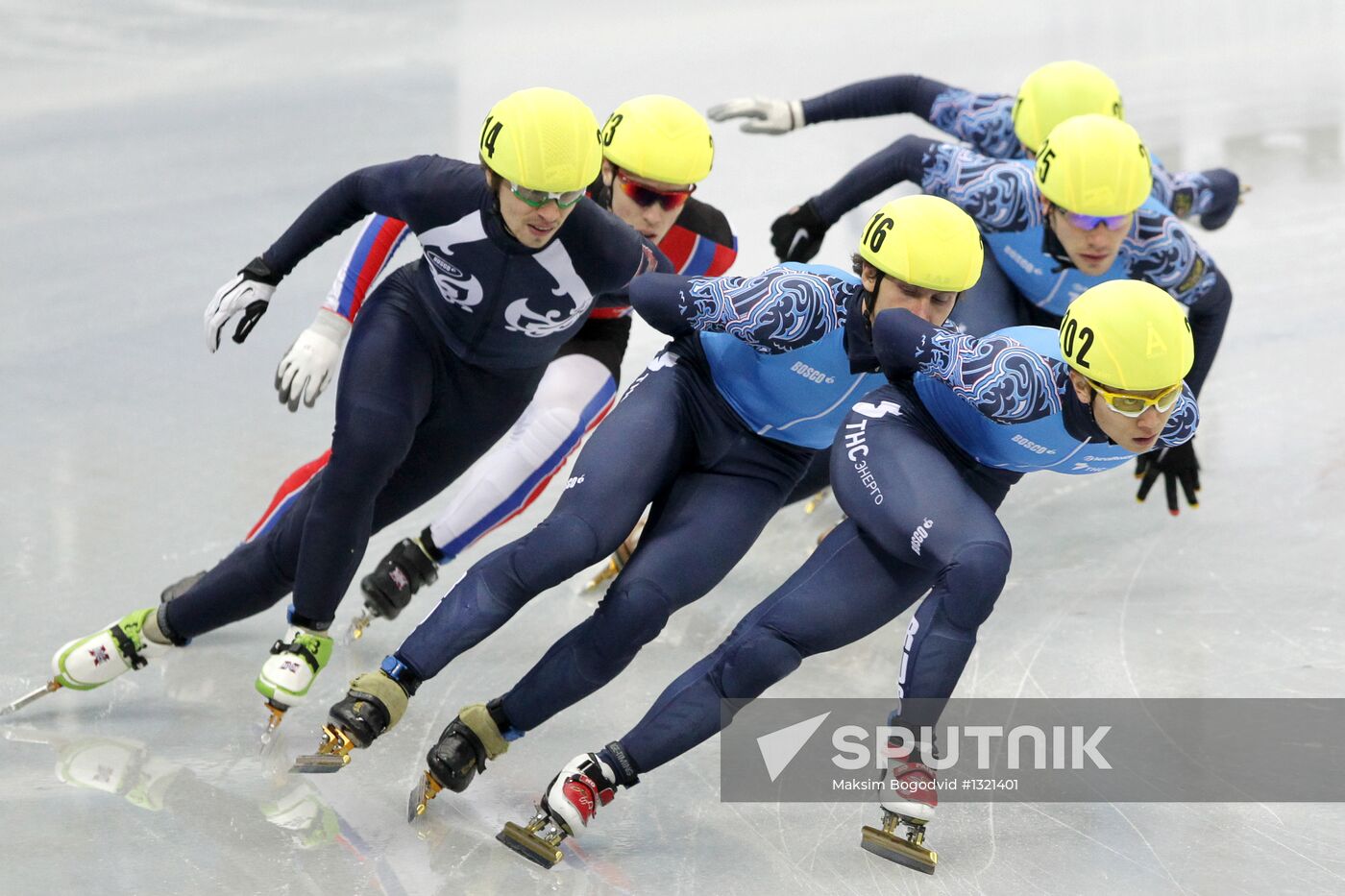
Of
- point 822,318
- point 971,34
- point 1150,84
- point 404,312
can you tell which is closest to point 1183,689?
point 822,318

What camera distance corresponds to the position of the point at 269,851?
3406 millimetres

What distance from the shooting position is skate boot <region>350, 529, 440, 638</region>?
452cm

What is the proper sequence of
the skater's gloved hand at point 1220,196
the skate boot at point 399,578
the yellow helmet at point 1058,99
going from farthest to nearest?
the skater's gloved hand at point 1220,196, the yellow helmet at point 1058,99, the skate boot at point 399,578

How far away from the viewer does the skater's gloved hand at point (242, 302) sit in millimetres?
3885

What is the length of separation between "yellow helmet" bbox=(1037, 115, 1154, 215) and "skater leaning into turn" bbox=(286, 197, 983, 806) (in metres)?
0.90

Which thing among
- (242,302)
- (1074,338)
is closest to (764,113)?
(242,302)

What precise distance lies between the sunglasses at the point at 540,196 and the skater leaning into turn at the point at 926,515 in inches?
29.7

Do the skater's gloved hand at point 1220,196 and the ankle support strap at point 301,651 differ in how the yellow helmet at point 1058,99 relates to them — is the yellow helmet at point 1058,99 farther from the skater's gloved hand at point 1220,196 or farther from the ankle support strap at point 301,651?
the ankle support strap at point 301,651

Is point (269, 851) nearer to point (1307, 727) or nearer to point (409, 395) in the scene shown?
point (409, 395)

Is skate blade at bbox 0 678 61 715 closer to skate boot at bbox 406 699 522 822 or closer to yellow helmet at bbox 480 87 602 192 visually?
skate boot at bbox 406 699 522 822

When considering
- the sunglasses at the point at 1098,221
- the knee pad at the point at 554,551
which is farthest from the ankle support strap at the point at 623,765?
the sunglasses at the point at 1098,221

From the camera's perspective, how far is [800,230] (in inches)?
213

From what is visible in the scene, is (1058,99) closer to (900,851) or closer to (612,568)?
(612,568)

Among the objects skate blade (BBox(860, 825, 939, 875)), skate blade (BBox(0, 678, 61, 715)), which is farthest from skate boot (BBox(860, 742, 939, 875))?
skate blade (BBox(0, 678, 61, 715))
